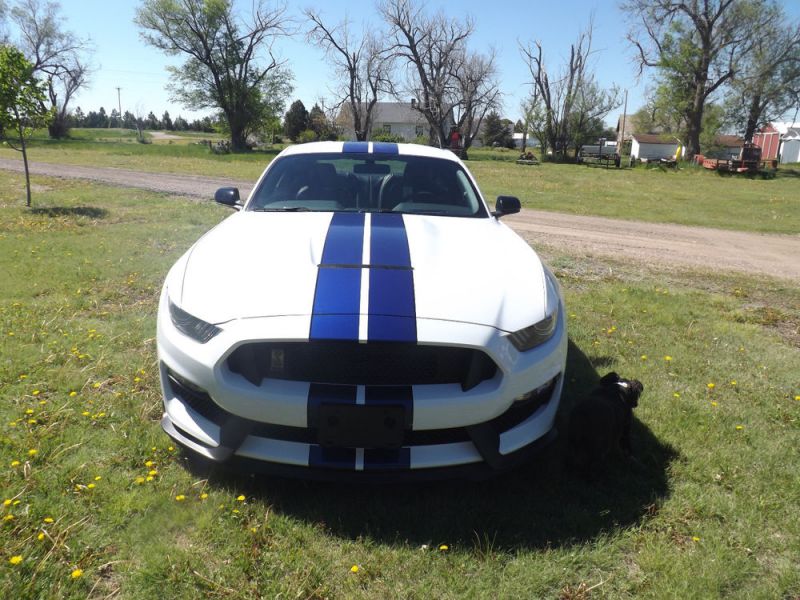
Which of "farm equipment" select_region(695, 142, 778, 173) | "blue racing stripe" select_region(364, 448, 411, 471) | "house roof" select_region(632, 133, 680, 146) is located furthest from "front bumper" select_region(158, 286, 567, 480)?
"house roof" select_region(632, 133, 680, 146)

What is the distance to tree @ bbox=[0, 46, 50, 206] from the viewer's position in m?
9.72

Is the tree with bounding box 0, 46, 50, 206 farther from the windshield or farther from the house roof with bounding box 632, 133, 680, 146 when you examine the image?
the house roof with bounding box 632, 133, 680, 146

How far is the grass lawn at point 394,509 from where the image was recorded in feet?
6.76

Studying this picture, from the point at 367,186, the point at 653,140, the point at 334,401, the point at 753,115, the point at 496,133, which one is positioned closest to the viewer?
the point at 334,401

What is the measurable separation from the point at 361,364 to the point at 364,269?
1.75ft

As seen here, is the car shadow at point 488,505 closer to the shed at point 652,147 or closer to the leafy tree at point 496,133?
the leafy tree at point 496,133

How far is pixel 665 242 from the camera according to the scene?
9672mm

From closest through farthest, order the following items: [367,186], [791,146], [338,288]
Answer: [338,288] < [367,186] < [791,146]

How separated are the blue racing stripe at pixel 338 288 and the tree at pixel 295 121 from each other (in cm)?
7220

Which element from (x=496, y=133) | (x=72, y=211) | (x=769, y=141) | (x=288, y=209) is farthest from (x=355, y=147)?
(x=769, y=141)

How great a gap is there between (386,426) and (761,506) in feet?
5.93

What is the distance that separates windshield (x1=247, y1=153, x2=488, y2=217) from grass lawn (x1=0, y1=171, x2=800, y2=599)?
56.1 inches

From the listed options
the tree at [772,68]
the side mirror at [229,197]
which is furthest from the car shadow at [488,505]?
the tree at [772,68]

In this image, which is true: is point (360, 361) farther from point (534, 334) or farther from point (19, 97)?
point (19, 97)
